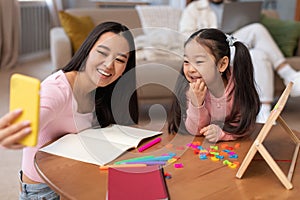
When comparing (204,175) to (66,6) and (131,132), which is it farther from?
(66,6)

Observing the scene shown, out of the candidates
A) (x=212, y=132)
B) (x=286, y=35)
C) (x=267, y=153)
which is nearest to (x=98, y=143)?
(x=212, y=132)

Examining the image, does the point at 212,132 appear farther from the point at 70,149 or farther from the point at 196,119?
the point at 70,149

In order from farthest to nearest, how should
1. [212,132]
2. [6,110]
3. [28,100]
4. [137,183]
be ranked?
[6,110] → [212,132] → [137,183] → [28,100]

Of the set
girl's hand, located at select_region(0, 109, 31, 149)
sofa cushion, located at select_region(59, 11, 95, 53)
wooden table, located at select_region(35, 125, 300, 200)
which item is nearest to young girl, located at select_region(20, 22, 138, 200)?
wooden table, located at select_region(35, 125, 300, 200)

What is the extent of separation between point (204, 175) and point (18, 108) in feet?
1.42

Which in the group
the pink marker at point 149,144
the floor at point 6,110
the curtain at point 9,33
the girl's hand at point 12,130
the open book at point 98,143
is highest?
the girl's hand at point 12,130

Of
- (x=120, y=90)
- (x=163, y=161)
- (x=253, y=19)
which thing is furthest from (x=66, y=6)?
(x=163, y=161)

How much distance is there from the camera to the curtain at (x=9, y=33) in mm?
4016

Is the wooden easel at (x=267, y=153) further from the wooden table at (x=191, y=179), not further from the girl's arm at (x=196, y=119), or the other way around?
the girl's arm at (x=196, y=119)

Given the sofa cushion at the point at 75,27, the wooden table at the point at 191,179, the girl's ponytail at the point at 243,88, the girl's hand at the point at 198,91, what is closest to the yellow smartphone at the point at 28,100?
the wooden table at the point at 191,179

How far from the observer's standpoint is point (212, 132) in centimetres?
113

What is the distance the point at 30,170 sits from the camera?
45.1 inches

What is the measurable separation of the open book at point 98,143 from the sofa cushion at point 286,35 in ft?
6.88

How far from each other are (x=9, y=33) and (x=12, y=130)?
142 inches
